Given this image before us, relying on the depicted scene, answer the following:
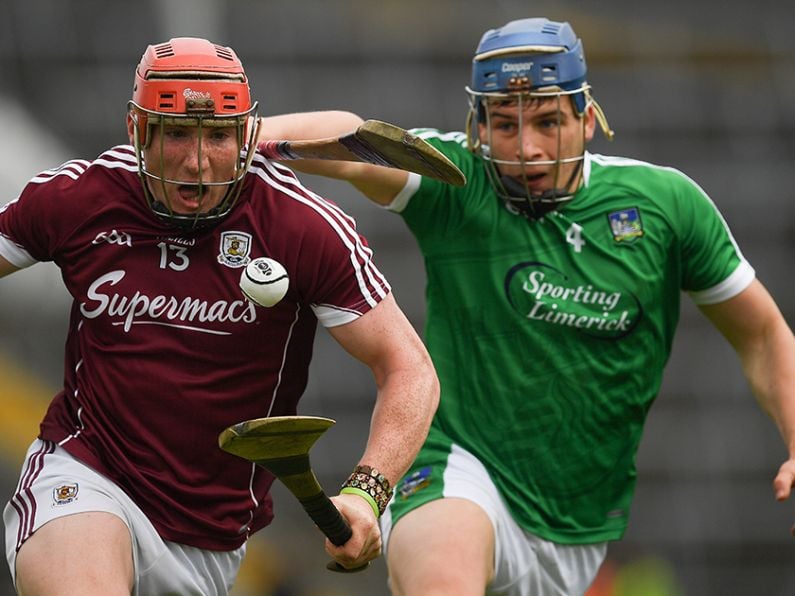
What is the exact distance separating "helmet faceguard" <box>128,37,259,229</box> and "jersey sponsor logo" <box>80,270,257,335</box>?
0.61 ft

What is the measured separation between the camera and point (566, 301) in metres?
4.70

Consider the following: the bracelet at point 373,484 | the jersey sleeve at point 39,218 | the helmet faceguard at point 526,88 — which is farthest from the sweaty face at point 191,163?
the helmet faceguard at point 526,88

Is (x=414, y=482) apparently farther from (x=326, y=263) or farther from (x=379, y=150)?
(x=379, y=150)

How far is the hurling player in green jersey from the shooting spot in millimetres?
4637

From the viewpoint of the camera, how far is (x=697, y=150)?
25.4 ft

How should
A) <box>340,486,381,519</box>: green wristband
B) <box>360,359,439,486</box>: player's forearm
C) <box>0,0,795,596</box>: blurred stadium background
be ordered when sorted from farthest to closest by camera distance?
1. <box>0,0,795,596</box>: blurred stadium background
2. <box>360,359,439,486</box>: player's forearm
3. <box>340,486,381,519</box>: green wristband

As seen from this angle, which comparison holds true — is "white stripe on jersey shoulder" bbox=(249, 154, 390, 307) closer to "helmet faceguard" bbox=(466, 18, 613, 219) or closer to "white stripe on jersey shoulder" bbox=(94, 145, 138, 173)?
"white stripe on jersey shoulder" bbox=(94, 145, 138, 173)

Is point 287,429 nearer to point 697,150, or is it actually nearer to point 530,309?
point 530,309

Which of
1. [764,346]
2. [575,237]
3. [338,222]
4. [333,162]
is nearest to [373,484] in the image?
[338,222]

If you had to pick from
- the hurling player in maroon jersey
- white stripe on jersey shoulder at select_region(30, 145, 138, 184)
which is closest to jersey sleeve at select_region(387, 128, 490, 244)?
the hurling player in maroon jersey

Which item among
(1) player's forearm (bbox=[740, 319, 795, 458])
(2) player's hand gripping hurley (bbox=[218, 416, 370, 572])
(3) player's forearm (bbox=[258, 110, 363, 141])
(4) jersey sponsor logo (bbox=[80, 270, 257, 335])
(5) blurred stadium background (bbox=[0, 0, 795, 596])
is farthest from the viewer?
(5) blurred stadium background (bbox=[0, 0, 795, 596])

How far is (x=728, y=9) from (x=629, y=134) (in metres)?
0.80

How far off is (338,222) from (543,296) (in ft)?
3.21

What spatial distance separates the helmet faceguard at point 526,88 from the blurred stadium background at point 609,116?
Result: 2916 mm
